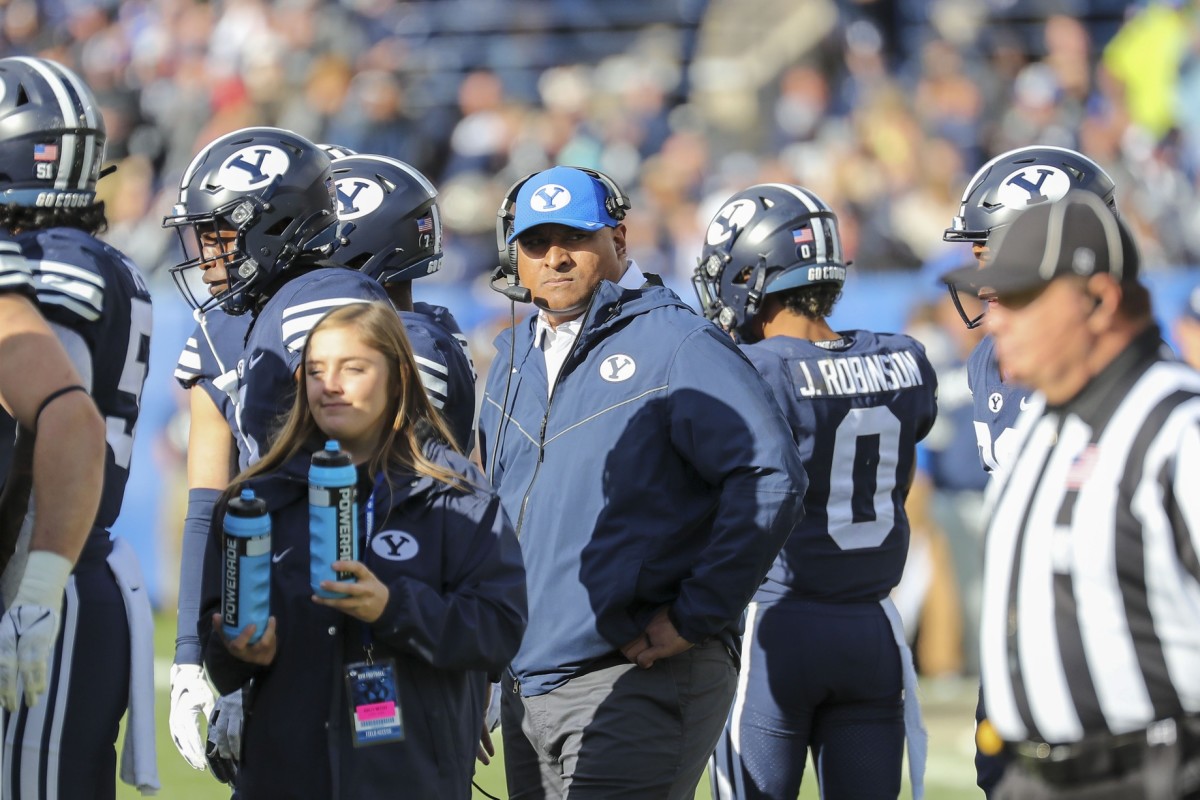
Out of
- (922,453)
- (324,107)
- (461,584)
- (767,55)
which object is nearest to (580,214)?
(461,584)

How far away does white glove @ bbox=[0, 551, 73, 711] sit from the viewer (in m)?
3.29

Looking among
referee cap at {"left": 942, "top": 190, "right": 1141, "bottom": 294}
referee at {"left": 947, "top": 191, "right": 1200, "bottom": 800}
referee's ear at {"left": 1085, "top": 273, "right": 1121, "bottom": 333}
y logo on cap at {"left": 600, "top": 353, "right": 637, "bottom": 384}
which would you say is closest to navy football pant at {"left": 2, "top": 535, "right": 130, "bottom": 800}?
y logo on cap at {"left": 600, "top": 353, "right": 637, "bottom": 384}

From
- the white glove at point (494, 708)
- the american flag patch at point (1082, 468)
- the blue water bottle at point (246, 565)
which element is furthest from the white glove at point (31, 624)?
the american flag patch at point (1082, 468)

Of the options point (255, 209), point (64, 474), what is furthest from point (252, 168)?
point (64, 474)

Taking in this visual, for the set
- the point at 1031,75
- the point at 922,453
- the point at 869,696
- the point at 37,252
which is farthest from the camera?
the point at 1031,75

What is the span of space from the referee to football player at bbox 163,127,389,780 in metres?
1.58

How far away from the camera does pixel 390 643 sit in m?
3.23

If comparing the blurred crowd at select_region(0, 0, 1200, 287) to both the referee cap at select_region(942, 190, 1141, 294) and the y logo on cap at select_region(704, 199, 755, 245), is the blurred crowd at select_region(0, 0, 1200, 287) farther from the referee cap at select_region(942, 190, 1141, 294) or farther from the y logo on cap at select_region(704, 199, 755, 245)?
the referee cap at select_region(942, 190, 1141, 294)

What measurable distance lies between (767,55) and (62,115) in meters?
11.5

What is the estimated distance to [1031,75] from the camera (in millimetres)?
13289

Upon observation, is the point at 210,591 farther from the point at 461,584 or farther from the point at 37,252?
the point at 37,252

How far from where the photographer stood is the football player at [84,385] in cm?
367

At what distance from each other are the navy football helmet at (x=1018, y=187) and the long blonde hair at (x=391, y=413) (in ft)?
6.82

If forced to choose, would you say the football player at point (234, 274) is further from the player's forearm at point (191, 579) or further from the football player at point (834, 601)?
the football player at point (834, 601)
